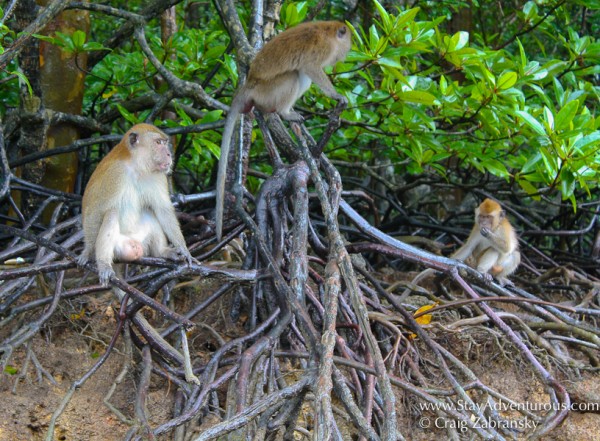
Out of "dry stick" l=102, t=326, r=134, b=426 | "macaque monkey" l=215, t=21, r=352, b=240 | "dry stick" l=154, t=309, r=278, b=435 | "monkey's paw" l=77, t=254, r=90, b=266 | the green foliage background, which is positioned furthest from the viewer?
"macaque monkey" l=215, t=21, r=352, b=240

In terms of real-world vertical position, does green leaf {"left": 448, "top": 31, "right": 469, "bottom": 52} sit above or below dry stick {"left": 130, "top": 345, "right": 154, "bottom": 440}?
above

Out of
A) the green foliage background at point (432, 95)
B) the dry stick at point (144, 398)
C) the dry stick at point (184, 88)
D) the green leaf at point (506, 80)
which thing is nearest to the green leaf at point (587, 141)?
the green foliage background at point (432, 95)

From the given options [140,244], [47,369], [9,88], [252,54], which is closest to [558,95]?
[252,54]

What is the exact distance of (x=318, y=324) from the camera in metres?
3.71

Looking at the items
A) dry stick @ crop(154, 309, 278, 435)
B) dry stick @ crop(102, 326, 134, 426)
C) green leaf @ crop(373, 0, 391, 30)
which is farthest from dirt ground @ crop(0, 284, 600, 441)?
green leaf @ crop(373, 0, 391, 30)

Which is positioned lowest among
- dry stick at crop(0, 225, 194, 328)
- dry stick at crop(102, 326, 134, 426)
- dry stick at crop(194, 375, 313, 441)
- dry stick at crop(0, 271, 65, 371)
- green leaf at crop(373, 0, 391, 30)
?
dry stick at crop(102, 326, 134, 426)

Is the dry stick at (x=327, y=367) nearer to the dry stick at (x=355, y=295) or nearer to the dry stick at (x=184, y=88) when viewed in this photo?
the dry stick at (x=355, y=295)

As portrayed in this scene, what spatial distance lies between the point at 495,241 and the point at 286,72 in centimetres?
232

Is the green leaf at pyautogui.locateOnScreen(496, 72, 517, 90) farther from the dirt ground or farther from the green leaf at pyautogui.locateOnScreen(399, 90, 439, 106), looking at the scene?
the dirt ground

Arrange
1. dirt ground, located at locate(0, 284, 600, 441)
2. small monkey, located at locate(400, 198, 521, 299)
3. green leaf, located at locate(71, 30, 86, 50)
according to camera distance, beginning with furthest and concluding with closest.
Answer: small monkey, located at locate(400, 198, 521, 299), green leaf, located at locate(71, 30, 86, 50), dirt ground, located at locate(0, 284, 600, 441)

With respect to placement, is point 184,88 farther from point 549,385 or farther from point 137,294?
point 549,385

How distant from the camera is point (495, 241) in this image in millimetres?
5566

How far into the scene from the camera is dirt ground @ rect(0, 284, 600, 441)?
11.5ft

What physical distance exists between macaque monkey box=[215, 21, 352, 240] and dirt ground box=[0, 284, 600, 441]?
118 centimetres
